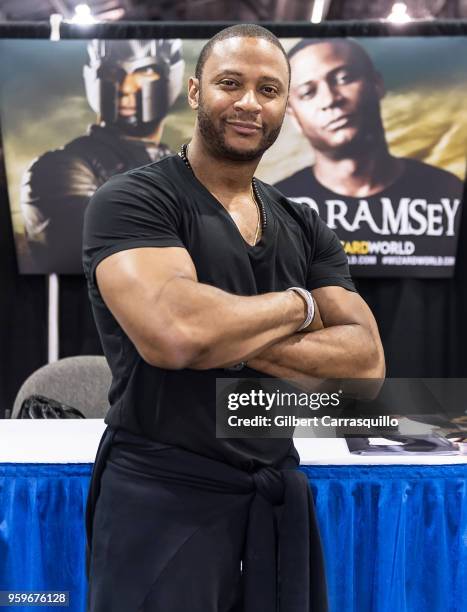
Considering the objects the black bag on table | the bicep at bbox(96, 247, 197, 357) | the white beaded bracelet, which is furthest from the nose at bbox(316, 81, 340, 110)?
the bicep at bbox(96, 247, 197, 357)

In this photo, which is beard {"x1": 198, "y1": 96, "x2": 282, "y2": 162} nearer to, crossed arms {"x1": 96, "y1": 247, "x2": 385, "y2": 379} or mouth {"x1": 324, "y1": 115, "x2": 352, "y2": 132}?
crossed arms {"x1": 96, "y1": 247, "x2": 385, "y2": 379}

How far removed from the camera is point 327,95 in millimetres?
3787

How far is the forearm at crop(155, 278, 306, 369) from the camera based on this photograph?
120 cm

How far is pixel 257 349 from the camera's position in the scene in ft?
4.18

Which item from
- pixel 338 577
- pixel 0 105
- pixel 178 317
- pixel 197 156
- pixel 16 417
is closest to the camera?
pixel 178 317

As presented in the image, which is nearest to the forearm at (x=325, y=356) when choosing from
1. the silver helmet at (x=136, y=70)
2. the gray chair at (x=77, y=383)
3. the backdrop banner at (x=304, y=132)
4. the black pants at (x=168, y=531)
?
the black pants at (x=168, y=531)

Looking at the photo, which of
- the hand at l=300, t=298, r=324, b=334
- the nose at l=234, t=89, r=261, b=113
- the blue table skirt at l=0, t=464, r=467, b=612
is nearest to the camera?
the nose at l=234, t=89, r=261, b=113

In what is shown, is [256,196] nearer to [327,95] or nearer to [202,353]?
[202,353]

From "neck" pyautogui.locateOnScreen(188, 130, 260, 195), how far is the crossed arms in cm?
21

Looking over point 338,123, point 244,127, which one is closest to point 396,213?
point 338,123

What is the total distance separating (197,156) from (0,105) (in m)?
2.75

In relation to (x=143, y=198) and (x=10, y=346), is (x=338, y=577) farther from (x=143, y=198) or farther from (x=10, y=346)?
(x=10, y=346)

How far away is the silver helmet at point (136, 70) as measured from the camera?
3.76 meters

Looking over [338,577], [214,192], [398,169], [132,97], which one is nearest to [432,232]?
[398,169]
